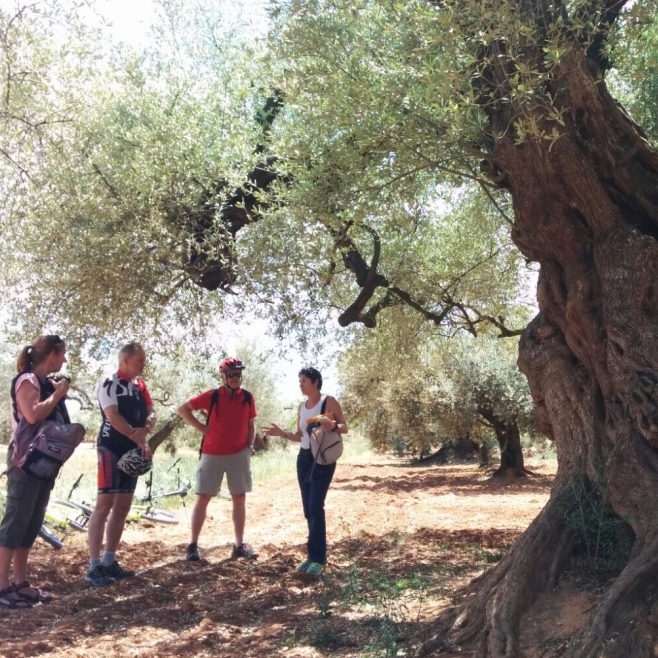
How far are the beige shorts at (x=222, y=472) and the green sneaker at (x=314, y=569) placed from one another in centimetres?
126

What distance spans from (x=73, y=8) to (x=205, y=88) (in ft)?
12.8

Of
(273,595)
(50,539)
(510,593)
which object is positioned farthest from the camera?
(50,539)

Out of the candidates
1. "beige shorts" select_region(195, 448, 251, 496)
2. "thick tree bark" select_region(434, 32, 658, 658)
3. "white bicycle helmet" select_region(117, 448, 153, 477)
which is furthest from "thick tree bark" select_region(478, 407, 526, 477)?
"white bicycle helmet" select_region(117, 448, 153, 477)

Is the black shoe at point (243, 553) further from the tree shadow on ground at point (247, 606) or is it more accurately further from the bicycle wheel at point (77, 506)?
the bicycle wheel at point (77, 506)

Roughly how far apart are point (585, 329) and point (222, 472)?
4071 millimetres

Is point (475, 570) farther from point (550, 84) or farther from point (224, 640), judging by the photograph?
point (550, 84)

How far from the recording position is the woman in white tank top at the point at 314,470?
6820mm

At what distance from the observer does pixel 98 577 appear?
6.52m

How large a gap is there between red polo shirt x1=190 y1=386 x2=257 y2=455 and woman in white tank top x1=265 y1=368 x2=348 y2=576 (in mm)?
535

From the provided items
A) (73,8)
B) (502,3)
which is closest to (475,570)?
Answer: (502,3)

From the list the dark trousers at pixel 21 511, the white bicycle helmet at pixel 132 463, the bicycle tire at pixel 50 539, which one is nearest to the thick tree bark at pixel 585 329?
the white bicycle helmet at pixel 132 463

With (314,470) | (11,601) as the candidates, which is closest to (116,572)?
(11,601)

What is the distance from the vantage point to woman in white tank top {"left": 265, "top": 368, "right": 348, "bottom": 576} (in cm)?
682

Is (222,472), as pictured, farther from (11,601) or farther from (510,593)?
(510,593)
